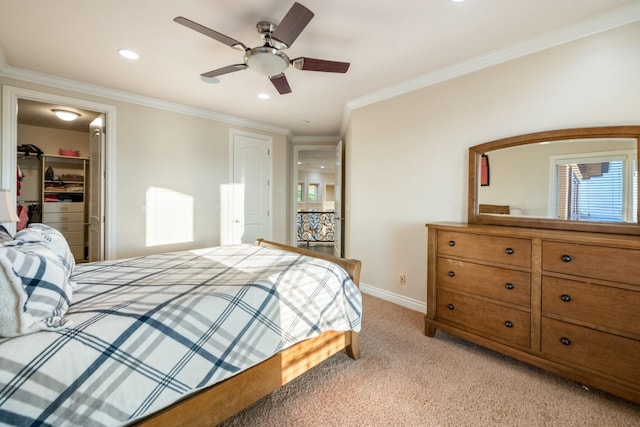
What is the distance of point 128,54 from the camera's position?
239 centimetres

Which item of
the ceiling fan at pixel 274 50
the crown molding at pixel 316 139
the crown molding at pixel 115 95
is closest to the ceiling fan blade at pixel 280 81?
the ceiling fan at pixel 274 50

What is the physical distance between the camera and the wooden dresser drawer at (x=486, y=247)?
1.77m

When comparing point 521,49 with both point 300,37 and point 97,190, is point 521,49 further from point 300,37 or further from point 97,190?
point 97,190

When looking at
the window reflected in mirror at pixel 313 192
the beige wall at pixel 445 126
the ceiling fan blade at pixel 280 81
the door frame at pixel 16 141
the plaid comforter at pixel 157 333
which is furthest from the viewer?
the window reflected in mirror at pixel 313 192

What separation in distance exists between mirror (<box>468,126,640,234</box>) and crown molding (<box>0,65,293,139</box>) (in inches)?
138

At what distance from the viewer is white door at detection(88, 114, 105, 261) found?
3219 millimetres

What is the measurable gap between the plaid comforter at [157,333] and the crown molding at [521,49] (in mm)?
2255

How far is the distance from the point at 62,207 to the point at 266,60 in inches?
206

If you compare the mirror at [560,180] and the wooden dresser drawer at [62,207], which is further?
the wooden dresser drawer at [62,207]

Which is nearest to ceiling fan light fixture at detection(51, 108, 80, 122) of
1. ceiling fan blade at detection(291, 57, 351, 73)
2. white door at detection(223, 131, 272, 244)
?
white door at detection(223, 131, 272, 244)

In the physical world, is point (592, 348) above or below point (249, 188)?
below

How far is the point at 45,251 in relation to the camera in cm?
123

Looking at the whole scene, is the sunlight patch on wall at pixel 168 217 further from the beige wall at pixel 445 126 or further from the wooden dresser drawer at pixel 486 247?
the wooden dresser drawer at pixel 486 247

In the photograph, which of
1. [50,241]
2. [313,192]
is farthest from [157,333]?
[313,192]
